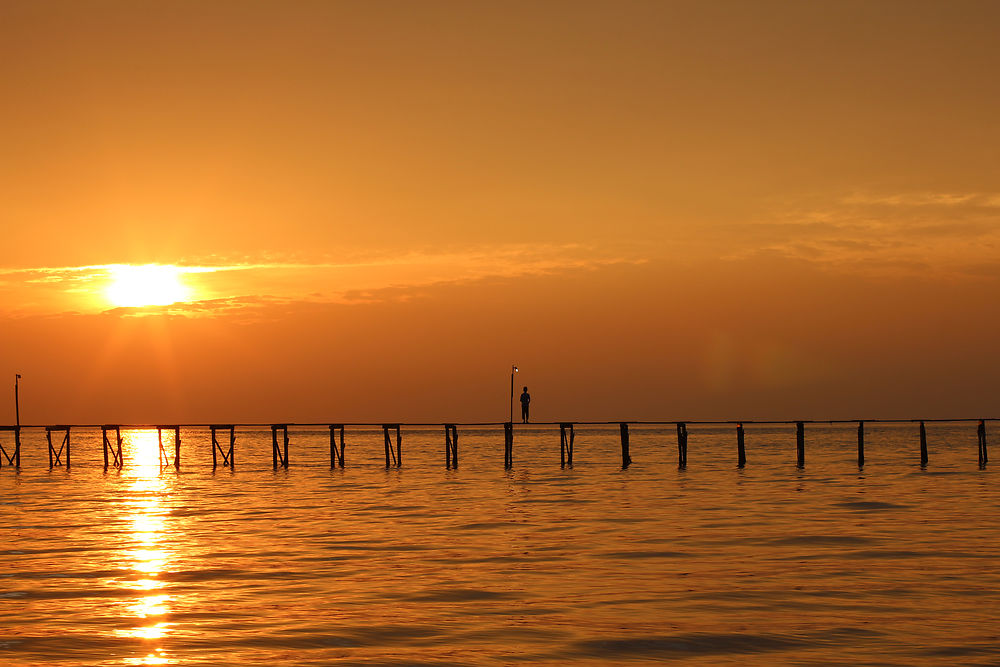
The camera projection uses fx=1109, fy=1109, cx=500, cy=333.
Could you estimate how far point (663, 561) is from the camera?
2045 centimetres

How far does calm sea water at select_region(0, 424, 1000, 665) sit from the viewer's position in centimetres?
1334

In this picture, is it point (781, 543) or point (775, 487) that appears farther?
point (775, 487)

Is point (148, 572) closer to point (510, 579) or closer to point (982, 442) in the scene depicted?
point (510, 579)

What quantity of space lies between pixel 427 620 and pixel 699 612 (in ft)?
12.4

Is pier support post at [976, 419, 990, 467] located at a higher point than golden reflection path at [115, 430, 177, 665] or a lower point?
lower

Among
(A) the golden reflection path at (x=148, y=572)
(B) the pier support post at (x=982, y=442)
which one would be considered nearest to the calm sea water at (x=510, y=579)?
(A) the golden reflection path at (x=148, y=572)

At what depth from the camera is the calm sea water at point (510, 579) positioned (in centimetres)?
1334

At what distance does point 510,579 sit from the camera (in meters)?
18.5

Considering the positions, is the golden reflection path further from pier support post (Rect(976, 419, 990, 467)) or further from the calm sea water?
pier support post (Rect(976, 419, 990, 467))

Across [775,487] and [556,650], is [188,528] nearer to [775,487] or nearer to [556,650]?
[556,650]

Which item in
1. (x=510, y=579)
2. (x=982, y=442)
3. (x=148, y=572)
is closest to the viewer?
(x=510, y=579)

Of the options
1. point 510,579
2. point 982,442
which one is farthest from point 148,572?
point 982,442

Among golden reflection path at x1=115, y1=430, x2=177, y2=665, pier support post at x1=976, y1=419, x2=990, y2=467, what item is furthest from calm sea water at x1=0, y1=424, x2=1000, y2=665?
pier support post at x1=976, y1=419, x2=990, y2=467

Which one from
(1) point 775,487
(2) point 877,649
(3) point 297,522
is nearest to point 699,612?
(2) point 877,649
